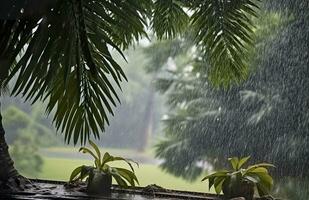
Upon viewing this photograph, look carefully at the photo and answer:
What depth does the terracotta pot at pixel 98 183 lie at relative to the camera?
1224 millimetres

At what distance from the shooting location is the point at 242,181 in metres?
1.24

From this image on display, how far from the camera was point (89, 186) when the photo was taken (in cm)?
123

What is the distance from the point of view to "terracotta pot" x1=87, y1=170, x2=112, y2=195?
1224 mm

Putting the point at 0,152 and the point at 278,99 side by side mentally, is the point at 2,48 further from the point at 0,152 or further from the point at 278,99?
the point at 278,99

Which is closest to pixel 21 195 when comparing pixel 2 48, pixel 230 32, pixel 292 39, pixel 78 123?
pixel 78 123

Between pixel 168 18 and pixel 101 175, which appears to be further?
pixel 168 18

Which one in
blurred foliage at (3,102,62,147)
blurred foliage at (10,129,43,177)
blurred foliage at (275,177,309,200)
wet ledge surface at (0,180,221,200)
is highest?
blurred foliage at (3,102,62,147)

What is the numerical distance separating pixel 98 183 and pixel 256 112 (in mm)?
691

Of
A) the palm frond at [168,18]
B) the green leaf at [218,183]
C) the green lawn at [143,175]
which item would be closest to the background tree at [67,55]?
the palm frond at [168,18]

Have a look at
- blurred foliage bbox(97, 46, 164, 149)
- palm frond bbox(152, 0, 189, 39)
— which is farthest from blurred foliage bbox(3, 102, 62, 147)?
palm frond bbox(152, 0, 189, 39)

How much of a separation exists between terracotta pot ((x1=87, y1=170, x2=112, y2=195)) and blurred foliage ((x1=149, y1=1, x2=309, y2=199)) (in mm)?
373

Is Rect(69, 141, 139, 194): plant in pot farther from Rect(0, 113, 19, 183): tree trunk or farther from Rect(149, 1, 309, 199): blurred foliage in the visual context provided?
Rect(149, 1, 309, 199): blurred foliage

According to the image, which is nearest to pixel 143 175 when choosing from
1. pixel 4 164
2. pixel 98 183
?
pixel 98 183

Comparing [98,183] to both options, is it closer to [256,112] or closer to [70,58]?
[70,58]
